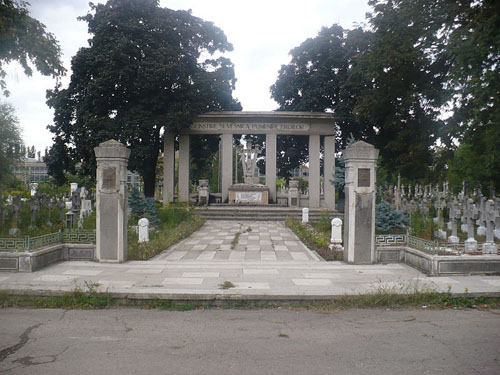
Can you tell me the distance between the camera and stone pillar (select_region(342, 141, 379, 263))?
931 centimetres

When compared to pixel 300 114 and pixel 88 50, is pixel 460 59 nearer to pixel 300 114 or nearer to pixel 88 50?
pixel 300 114

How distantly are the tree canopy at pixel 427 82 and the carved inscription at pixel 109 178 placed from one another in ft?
34.6

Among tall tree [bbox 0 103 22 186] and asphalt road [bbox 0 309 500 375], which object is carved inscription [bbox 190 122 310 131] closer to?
tall tree [bbox 0 103 22 186]

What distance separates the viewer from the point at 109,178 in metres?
9.36

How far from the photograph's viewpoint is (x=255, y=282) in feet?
24.6

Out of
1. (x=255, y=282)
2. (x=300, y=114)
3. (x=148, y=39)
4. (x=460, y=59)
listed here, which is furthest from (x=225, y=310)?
(x=300, y=114)

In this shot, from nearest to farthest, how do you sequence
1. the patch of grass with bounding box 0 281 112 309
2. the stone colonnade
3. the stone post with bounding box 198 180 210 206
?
the patch of grass with bounding box 0 281 112 309
the stone post with bounding box 198 180 210 206
the stone colonnade

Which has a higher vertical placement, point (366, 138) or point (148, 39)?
point (148, 39)

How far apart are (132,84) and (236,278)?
717 inches

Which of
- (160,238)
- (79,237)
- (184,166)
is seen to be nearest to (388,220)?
(160,238)

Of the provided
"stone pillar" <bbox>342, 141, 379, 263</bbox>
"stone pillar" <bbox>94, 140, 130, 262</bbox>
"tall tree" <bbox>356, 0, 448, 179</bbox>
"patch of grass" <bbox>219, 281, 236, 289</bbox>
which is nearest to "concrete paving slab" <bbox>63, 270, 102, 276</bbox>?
"stone pillar" <bbox>94, 140, 130, 262</bbox>

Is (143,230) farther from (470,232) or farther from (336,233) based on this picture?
(470,232)

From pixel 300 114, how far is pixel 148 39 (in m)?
10.5

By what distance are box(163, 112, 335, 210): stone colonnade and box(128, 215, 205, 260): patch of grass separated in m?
9.69
